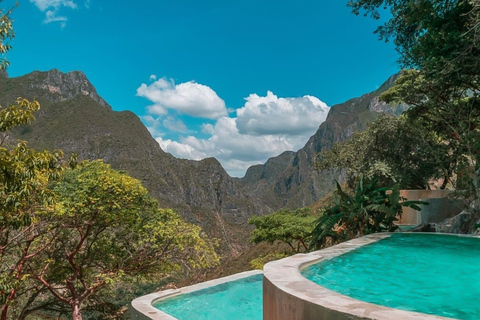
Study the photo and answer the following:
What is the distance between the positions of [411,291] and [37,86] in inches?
5111

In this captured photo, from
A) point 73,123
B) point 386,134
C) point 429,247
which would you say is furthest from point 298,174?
point 429,247

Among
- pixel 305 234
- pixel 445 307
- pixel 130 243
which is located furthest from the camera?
pixel 305 234

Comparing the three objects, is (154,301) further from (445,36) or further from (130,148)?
(130,148)

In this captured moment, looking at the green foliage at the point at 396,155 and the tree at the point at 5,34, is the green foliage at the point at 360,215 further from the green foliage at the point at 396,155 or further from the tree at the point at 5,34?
the tree at the point at 5,34

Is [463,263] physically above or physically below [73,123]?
below

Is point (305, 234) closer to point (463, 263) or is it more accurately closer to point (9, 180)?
point (463, 263)

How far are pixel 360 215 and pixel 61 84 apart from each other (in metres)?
135

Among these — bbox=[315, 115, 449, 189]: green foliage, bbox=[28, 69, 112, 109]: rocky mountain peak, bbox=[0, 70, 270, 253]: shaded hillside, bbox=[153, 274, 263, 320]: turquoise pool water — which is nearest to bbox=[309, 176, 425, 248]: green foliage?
bbox=[153, 274, 263, 320]: turquoise pool water

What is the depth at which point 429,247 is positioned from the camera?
8312mm

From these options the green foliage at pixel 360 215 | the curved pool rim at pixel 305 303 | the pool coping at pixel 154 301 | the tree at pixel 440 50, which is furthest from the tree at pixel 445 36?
the pool coping at pixel 154 301

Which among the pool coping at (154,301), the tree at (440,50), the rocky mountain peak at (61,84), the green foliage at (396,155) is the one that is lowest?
the pool coping at (154,301)

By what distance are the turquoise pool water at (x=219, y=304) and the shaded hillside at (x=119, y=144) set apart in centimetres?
7704

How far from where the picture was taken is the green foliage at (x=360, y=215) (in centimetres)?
1065

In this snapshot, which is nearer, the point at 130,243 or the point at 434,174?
the point at 130,243
